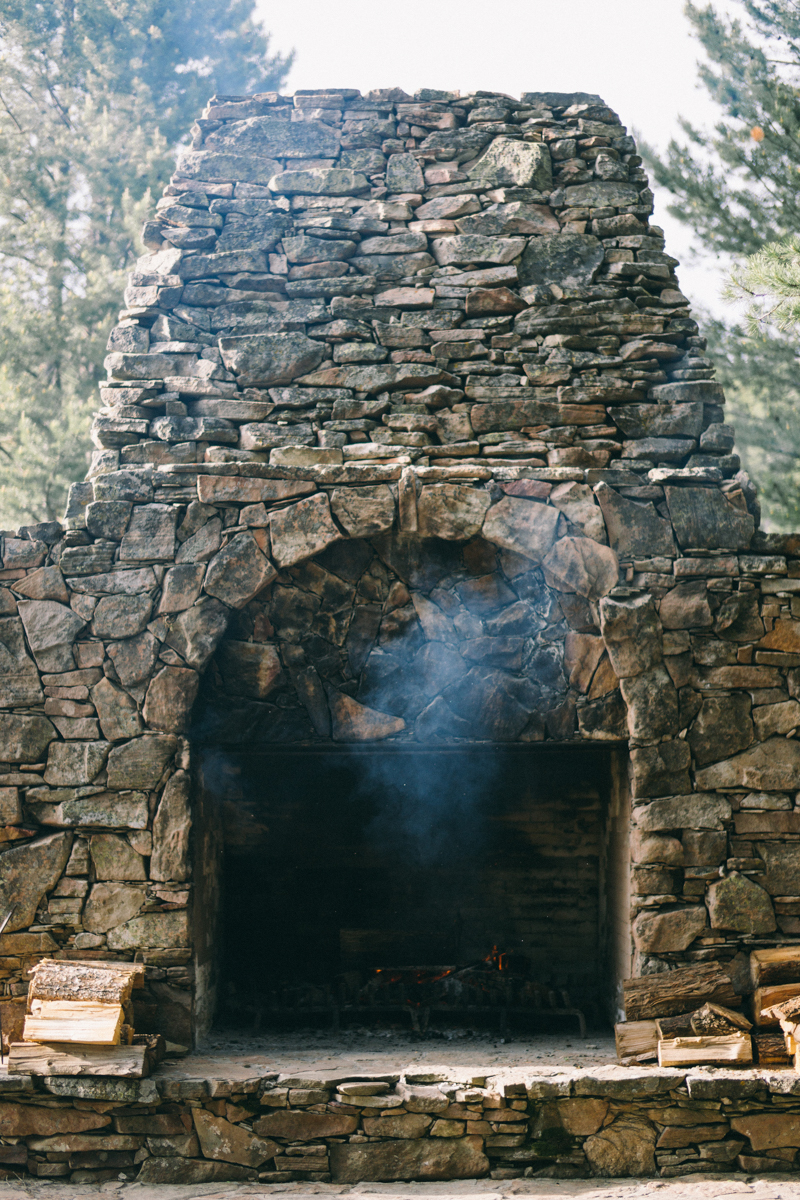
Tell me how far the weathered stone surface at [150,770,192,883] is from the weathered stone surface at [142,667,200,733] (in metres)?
0.29

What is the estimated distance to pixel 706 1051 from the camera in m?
4.71

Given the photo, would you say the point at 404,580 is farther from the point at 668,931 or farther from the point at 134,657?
the point at 668,931

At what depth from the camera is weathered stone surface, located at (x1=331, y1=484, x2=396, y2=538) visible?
5.25 meters

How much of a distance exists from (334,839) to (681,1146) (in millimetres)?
2757

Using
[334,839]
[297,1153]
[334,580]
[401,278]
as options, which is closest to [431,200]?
[401,278]

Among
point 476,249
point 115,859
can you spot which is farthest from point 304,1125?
point 476,249

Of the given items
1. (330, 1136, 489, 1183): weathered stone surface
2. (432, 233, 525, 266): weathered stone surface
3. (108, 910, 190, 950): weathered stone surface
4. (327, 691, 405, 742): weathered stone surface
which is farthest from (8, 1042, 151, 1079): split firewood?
(432, 233, 525, 266): weathered stone surface

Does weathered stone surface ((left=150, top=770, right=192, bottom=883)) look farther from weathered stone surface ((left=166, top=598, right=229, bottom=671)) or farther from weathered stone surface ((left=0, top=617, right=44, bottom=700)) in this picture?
weathered stone surface ((left=0, top=617, right=44, bottom=700))

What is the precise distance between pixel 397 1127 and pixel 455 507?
3.27 metres

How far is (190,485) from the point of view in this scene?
17.5 ft

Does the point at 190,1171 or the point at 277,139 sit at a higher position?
the point at 277,139

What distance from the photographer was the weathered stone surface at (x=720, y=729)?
512 centimetres

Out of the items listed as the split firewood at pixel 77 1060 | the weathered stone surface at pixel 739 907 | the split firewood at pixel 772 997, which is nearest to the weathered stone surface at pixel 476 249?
the weathered stone surface at pixel 739 907

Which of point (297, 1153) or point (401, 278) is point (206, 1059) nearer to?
point (297, 1153)
